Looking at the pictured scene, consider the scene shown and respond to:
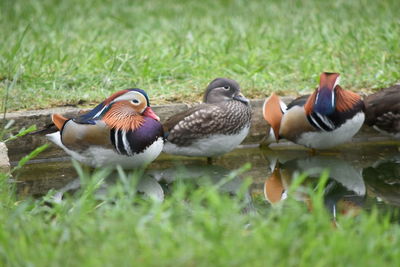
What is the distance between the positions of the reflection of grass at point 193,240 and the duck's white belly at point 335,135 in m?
2.30

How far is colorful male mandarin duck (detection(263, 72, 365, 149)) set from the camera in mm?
5352

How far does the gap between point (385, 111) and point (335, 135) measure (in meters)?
0.52

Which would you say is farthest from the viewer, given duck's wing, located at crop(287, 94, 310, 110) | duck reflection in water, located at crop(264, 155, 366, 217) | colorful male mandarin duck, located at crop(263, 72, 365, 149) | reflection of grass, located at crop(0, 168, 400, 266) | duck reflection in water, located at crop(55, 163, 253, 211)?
duck's wing, located at crop(287, 94, 310, 110)

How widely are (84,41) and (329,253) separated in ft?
16.7

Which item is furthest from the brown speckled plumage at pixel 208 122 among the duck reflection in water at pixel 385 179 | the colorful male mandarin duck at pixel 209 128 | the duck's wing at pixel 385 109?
the duck's wing at pixel 385 109

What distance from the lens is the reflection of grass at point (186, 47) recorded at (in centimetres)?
600

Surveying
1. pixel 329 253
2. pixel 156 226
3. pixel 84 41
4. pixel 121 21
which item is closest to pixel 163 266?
pixel 156 226

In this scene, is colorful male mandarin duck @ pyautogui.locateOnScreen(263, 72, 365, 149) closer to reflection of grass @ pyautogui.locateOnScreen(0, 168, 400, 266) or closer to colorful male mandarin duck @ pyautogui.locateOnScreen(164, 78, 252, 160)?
colorful male mandarin duck @ pyautogui.locateOnScreen(164, 78, 252, 160)

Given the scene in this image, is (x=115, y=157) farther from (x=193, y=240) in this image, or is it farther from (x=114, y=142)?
(x=193, y=240)

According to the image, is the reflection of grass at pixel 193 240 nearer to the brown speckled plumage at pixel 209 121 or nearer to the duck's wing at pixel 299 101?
the brown speckled plumage at pixel 209 121

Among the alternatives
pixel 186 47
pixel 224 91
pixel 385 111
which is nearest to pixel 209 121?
pixel 224 91

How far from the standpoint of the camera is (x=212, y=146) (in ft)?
17.0

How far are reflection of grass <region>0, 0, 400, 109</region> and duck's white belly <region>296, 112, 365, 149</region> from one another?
69 cm

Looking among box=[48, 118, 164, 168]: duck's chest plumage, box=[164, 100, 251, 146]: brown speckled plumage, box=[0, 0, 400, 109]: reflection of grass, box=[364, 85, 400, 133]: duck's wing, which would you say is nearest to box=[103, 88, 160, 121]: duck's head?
box=[48, 118, 164, 168]: duck's chest plumage
